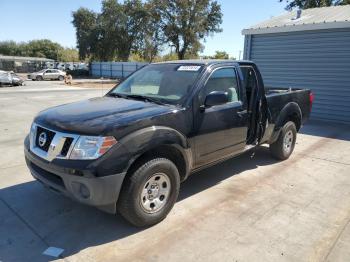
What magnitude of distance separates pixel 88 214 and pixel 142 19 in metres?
49.6

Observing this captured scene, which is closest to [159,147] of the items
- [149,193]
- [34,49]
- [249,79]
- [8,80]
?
[149,193]

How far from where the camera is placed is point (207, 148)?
14.1ft

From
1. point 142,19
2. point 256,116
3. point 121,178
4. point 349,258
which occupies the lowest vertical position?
point 349,258

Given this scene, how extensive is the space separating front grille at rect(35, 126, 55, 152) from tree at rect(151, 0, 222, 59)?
43.7 meters

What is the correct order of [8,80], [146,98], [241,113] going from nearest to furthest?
[146,98] → [241,113] → [8,80]

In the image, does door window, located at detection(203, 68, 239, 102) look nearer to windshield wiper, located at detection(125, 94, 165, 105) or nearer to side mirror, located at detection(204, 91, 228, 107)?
side mirror, located at detection(204, 91, 228, 107)

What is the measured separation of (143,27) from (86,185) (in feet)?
165

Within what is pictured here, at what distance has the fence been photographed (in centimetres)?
4345

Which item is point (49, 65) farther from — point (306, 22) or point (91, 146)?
point (91, 146)

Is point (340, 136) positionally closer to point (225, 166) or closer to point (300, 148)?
point (300, 148)

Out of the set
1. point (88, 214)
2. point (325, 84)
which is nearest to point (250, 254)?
point (88, 214)

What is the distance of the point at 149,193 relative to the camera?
11.9ft

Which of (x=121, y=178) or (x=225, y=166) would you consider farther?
(x=225, y=166)

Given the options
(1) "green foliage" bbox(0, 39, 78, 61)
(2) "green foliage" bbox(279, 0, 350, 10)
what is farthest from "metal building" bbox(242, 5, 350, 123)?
(1) "green foliage" bbox(0, 39, 78, 61)
